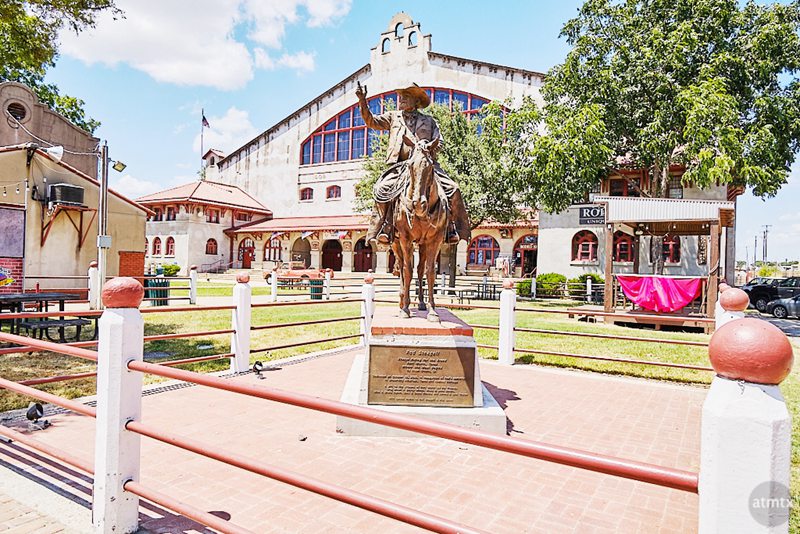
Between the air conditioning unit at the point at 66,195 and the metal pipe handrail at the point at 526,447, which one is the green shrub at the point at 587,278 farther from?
the metal pipe handrail at the point at 526,447

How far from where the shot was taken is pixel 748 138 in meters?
18.6

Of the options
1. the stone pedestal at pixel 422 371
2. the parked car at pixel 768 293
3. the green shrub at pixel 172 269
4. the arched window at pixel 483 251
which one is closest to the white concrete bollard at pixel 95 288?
the stone pedestal at pixel 422 371

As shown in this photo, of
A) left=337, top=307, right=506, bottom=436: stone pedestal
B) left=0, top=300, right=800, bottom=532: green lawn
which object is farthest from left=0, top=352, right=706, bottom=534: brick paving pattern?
left=0, top=300, right=800, bottom=532: green lawn

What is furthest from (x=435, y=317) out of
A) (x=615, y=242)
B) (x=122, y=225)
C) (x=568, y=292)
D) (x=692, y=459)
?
(x=615, y=242)

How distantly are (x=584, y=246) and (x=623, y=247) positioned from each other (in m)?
2.18

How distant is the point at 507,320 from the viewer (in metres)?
8.88

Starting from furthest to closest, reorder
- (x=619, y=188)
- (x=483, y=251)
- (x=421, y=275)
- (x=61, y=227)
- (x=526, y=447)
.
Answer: (x=483, y=251) < (x=619, y=188) < (x=61, y=227) < (x=421, y=275) < (x=526, y=447)

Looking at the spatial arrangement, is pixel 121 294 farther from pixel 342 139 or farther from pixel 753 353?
pixel 342 139

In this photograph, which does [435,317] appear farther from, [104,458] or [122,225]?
[122,225]

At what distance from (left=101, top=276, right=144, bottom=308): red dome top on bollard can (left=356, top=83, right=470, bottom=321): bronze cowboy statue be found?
330cm

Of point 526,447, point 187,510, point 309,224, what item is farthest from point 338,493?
point 309,224

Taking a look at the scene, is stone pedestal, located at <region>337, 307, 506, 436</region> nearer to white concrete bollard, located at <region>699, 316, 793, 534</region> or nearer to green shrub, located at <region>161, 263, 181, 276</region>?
white concrete bollard, located at <region>699, 316, 793, 534</region>

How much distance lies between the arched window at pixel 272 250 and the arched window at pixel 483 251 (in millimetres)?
16783

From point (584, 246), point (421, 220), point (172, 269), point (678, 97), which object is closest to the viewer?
point (421, 220)
